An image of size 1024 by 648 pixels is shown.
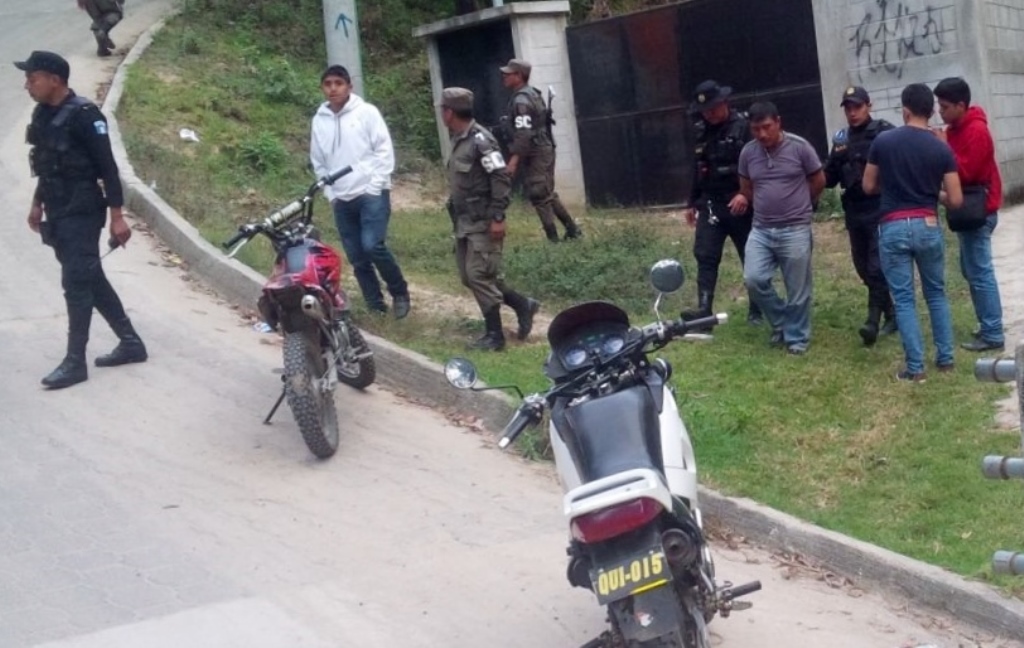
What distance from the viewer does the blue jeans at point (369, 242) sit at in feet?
30.2

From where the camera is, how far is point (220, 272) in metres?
10.3

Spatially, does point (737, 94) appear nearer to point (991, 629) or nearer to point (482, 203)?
point (482, 203)

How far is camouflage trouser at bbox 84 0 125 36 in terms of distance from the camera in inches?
659

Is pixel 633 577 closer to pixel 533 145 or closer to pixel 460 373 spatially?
pixel 460 373

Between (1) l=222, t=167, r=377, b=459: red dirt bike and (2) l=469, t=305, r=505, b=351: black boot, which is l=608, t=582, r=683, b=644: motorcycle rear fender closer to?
(1) l=222, t=167, r=377, b=459: red dirt bike

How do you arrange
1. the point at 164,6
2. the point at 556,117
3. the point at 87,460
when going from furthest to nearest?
1. the point at 164,6
2. the point at 556,117
3. the point at 87,460

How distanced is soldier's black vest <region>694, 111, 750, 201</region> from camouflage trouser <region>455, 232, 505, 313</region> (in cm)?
150

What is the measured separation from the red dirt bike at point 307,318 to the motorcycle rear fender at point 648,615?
3.04m

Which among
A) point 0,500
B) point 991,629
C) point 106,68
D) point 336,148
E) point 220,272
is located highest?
point 106,68

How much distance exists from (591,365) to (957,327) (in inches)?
189

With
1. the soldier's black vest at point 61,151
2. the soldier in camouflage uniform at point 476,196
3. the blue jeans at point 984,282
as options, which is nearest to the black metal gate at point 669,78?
the blue jeans at point 984,282

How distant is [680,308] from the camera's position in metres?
9.86

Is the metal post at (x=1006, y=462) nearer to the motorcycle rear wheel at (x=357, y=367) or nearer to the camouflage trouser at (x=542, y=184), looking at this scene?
the motorcycle rear wheel at (x=357, y=367)

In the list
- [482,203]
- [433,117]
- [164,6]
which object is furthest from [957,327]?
[164,6]
